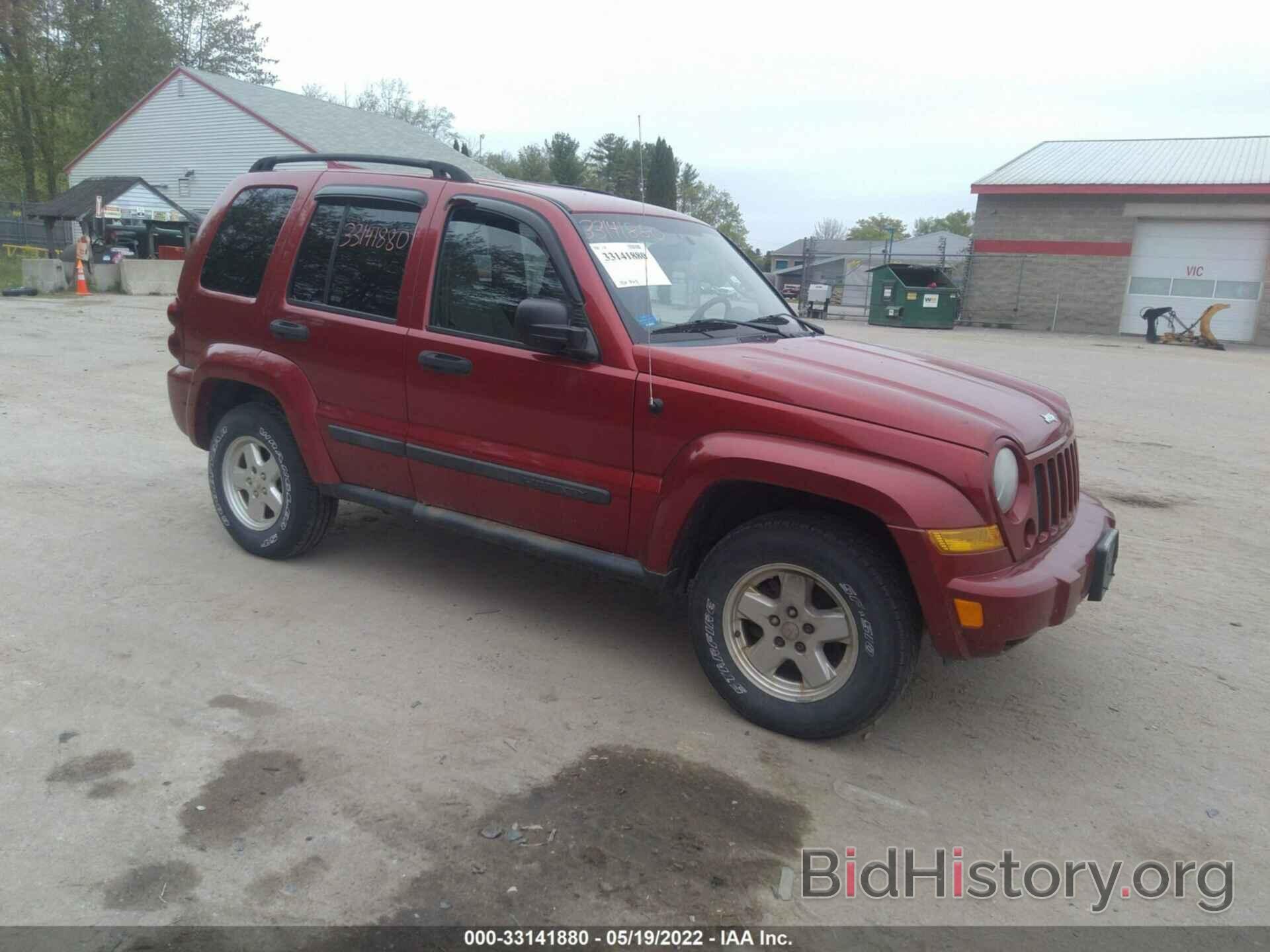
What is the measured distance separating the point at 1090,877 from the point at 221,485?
448 centimetres

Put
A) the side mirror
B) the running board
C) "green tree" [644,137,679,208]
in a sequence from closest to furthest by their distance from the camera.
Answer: the side mirror
the running board
"green tree" [644,137,679,208]

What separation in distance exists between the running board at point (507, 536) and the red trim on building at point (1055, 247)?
31120 mm

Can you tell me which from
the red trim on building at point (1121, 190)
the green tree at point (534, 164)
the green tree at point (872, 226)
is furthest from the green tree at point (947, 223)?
the red trim on building at point (1121, 190)

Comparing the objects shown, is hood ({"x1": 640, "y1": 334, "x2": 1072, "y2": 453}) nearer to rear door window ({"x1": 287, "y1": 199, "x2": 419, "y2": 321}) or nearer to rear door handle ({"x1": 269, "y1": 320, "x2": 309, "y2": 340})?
rear door window ({"x1": 287, "y1": 199, "x2": 419, "y2": 321})

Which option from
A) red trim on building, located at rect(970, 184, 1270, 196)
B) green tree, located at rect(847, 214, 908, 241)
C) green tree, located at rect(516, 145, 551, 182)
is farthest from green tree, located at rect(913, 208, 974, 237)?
red trim on building, located at rect(970, 184, 1270, 196)

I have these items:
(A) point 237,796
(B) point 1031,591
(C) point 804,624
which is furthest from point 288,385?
(B) point 1031,591

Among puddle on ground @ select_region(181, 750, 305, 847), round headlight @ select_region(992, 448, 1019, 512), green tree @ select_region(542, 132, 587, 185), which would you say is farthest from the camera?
green tree @ select_region(542, 132, 587, 185)

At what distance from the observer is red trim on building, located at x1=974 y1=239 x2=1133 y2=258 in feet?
99.2

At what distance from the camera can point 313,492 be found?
496 centimetres

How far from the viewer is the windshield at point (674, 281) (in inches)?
156

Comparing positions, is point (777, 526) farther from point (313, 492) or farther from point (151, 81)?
point (151, 81)

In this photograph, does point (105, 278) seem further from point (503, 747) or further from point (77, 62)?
point (77, 62)

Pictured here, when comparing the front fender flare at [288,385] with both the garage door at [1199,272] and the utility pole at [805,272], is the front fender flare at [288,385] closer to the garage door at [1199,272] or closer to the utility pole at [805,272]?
the utility pole at [805,272]

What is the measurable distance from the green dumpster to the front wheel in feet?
92.2
